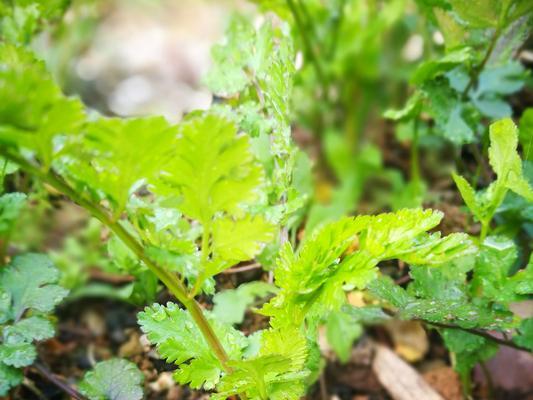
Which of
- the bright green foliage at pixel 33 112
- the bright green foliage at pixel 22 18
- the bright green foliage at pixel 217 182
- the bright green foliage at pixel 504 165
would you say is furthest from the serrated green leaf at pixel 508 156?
the bright green foliage at pixel 22 18

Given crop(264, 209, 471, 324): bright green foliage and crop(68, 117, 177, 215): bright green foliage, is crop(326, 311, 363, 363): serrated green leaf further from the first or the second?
crop(68, 117, 177, 215): bright green foliage

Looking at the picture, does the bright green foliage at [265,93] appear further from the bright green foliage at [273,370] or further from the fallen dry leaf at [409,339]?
the fallen dry leaf at [409,339]

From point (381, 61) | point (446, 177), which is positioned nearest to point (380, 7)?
point (381, 61)

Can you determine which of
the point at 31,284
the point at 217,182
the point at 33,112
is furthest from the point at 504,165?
the point at 31,284

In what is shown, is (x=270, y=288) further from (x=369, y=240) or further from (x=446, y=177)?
(x=446, y=177)

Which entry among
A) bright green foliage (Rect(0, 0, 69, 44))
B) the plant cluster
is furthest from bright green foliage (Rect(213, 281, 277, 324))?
bright green foliage (Rect(0, 0, 69, 44))

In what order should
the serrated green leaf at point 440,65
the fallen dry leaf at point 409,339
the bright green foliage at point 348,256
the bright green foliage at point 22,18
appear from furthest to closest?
the fallen dry leaf at point 409,339, the bright green foliage at point 22,18, the serrated green leaf at point 440,65, the bright green foliage at point 348,256
